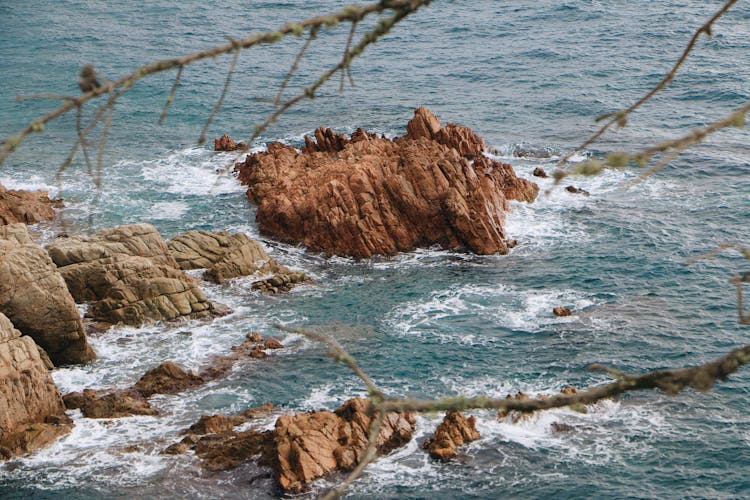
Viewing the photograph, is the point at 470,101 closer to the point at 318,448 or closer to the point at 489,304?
the point at 489,304

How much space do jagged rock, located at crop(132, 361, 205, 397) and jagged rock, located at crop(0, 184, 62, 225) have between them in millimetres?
14634

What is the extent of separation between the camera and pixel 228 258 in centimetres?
3509

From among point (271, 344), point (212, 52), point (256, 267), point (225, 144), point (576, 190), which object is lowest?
point (271, 344)

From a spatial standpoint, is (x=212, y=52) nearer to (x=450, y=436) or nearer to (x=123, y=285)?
(x=450, y=436)

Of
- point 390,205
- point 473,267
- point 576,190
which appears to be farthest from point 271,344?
point 576,190

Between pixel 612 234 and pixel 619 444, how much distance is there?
16.2 meters

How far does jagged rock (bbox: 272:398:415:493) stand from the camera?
22.1 m

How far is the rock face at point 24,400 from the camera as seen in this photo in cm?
2362

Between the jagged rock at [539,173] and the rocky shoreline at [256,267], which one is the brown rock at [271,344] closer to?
the rocky shoreline at [256,267]

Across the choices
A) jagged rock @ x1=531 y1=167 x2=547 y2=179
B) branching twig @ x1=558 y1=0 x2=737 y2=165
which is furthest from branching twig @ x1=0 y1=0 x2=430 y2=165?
jagged rock @ x1=531 y1=167 x2=547 y2=179

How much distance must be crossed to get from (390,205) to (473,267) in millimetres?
4620

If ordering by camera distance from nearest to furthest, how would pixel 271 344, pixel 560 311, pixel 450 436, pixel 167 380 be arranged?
1. pixel 450 436
2. pixel 167 380
3. pixel 271 344
4. pixel 560 311

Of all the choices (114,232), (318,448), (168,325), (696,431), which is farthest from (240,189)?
(696,431)

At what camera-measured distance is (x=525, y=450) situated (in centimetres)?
2348
